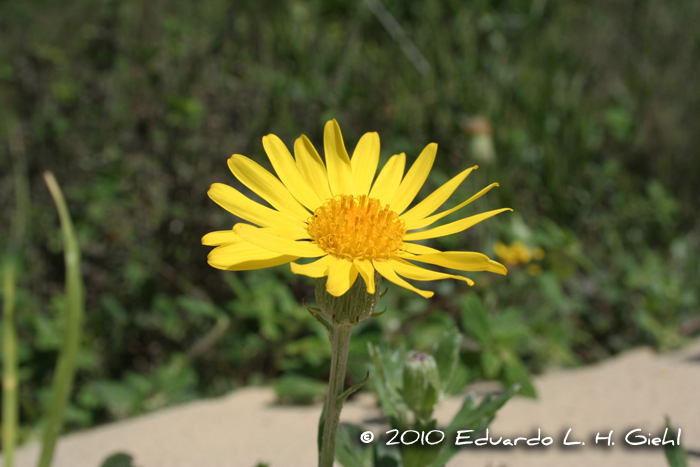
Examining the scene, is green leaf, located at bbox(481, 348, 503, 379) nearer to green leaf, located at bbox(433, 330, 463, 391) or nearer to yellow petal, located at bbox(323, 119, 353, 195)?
green leaf, located at bbox(433, 330, 463, 391)

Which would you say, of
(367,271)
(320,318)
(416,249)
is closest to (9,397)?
(320,318)

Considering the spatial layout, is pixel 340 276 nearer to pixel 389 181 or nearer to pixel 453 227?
pixel 453 227

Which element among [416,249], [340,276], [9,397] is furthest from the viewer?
[416,249]

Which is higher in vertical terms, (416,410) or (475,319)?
(475,319)

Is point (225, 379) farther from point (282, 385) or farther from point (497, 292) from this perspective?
point (497, 292)

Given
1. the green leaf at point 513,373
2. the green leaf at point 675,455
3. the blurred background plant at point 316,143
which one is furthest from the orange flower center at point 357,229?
the green leaf at point 513,373

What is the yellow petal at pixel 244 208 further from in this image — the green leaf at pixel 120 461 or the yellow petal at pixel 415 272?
the green leaf at pixel 120 461

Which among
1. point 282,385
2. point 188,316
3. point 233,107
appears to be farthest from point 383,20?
point 282,385
